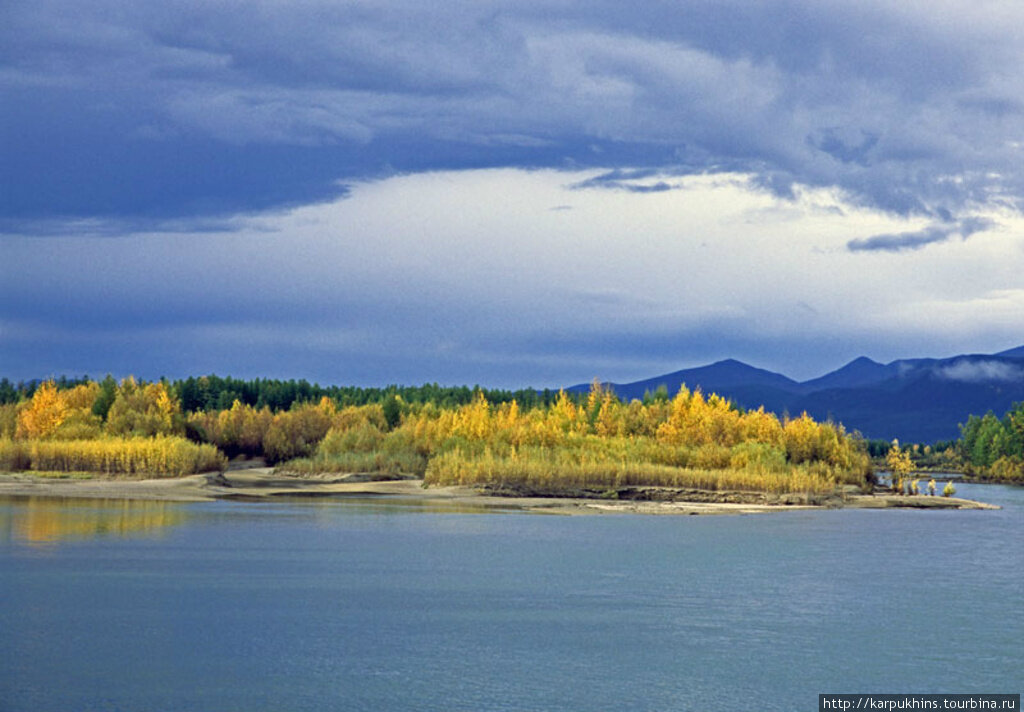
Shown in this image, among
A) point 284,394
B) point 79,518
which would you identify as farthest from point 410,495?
point 284,394

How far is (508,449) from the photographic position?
7250cm

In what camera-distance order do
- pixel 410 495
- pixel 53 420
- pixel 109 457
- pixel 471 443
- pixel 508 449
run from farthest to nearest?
1. pixel 53 420
2. pixel 471 443
3. pixel 109 457
4. pixel 508 449
5. pixel 410 495

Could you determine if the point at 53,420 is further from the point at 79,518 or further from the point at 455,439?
the point at 79,518

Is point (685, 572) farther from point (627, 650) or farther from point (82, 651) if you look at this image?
point (82, 651)

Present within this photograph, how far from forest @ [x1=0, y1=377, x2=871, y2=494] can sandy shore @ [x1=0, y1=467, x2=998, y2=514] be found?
1.65 metres

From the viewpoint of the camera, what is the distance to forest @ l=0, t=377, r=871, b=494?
2559 inches

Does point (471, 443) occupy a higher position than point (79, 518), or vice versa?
point (471, 443)

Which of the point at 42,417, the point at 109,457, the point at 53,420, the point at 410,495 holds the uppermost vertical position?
the point at 42,417

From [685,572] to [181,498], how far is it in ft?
119

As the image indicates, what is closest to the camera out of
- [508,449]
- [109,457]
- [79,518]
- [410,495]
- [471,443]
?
[79,518]

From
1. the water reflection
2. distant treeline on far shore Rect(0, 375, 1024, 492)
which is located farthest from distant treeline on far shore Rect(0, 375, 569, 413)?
the water reflection

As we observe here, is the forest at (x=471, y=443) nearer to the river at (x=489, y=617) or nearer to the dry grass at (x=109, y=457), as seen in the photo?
the dry grass at (x=109, y=457)

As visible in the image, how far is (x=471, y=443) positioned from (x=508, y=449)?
5094mm

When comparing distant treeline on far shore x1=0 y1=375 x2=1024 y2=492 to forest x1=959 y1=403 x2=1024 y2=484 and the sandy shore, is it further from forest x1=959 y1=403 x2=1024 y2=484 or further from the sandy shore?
forest x1=959 y1=403 x2=1024 y2=484
